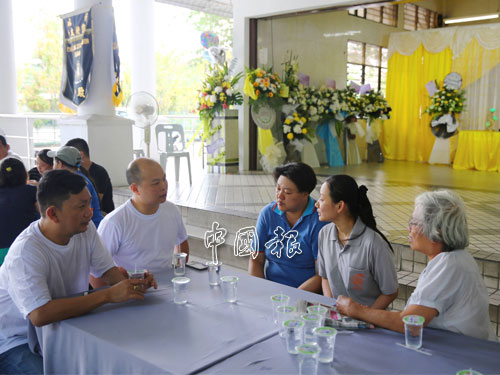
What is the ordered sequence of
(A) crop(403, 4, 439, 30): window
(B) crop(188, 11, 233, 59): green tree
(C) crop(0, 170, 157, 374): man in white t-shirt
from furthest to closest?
(B) crop(188, 11, 233, 59): green tree → (A) crop(403, 4, 439, 30): window → (C) crop(0, 170, 157, 374): man in white t-shirt

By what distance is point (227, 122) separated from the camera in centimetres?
816

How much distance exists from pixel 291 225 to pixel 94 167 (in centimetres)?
212

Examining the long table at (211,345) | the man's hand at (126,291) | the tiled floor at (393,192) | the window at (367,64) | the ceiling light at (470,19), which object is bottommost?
the tiled floor at (393,192)

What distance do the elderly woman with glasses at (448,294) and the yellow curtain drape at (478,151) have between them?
27.2 feet

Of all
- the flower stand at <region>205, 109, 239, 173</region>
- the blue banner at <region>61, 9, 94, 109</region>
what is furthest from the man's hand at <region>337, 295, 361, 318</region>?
the flower stand at <region>205, 109, 239, 173</region>

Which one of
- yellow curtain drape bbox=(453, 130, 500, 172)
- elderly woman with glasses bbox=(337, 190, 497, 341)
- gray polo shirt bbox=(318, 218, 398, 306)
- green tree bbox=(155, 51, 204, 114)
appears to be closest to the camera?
elderly woman with glasses bbox=(337, 190, 497, 341)

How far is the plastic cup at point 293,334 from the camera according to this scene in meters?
1.42

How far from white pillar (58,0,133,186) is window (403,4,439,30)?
836 cm

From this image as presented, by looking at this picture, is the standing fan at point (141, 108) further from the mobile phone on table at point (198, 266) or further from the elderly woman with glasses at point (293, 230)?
the mobile phone on table at point (198, 266)

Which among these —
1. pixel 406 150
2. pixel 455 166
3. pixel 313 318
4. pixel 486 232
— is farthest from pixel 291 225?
pixel 406 150

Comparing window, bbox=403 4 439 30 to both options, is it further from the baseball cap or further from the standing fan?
the baseball cap

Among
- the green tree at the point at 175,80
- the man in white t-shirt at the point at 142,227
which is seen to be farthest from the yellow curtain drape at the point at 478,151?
the green tree at the point at 175,80

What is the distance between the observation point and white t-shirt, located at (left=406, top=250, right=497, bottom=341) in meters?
1.62

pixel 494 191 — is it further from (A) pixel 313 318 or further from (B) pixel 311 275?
(A) pixel 313 318
